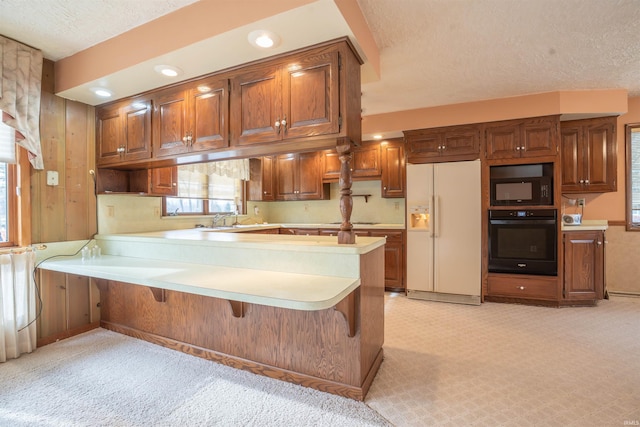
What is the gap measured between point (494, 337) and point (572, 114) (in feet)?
9.10

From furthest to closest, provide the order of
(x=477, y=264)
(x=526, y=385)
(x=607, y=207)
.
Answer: (x=607, y=207)
(x=477, y=264)
(x=526, y=385)

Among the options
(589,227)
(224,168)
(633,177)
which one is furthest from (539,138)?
(224,168)

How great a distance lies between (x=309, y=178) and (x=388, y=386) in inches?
138

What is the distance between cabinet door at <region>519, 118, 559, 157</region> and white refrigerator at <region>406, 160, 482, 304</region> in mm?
583

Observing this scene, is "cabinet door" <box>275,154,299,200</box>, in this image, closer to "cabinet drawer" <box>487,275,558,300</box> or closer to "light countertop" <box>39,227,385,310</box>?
"light countertop" <box>39,227,385,310</box>

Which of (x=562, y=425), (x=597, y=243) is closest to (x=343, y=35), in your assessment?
(x=562, y=425)

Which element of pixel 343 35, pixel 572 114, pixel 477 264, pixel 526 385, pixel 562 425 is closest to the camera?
pixel 562 425

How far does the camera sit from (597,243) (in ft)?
11.5

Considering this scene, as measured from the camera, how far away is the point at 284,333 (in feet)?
6.76

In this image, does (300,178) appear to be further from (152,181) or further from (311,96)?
(311,96)

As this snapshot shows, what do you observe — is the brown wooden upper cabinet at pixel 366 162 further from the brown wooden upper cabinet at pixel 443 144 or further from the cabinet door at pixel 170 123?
the cabinet door at pixel 170 123

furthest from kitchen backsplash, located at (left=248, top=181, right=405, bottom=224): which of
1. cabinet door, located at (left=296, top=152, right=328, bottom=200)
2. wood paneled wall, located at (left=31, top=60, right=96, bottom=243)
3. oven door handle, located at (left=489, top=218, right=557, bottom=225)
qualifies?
wood paneled wall, located at (left=31, top=60, right=96, bottom=243)

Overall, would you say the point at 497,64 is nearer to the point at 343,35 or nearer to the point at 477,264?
the point at 343,35

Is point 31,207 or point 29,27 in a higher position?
point 29,27
